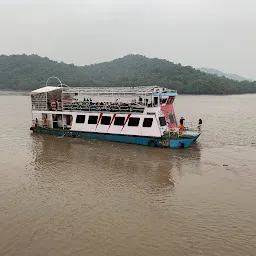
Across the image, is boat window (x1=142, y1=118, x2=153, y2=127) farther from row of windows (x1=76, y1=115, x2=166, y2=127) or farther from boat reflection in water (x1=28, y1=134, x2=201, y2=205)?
boat reflection in water (x1=28, y1=134, x2=201, y2=205)

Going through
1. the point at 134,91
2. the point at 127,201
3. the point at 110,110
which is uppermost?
the point at 134,91

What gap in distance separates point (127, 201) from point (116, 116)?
11.4m

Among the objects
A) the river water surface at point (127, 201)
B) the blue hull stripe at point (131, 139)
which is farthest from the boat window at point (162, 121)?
the river water surface at point (127, 201)

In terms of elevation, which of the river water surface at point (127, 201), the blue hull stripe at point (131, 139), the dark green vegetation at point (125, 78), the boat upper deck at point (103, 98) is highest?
the dark green vegetation at point (125, 78)

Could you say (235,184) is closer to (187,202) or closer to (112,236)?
(187,202)

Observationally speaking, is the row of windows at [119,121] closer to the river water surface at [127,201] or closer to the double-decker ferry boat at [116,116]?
the double-decker ferry boat at [116,116]

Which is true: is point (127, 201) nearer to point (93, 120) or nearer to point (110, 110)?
point (110, 110)

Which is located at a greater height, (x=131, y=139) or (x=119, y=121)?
(x=119, y=121)

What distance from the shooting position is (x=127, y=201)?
520 inches

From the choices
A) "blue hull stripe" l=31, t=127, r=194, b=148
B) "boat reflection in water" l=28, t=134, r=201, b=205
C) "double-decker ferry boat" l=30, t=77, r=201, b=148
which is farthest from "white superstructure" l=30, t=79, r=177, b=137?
"boat reflection in water" l=28, t=134, r=201, b=205

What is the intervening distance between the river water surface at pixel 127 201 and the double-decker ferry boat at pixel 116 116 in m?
1.21

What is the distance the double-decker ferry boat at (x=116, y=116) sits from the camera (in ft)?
73.2

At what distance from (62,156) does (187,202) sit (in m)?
10.9

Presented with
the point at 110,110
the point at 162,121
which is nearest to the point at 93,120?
the point at 110,110
